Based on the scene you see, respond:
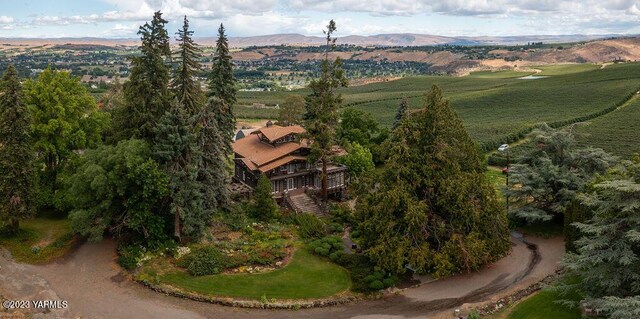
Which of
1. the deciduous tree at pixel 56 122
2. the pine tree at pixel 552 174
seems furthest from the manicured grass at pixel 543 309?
the deciduous tree at pixel 56 122

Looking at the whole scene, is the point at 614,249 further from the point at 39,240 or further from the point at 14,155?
the point at 14,155

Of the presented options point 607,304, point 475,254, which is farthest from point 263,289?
point 607,304

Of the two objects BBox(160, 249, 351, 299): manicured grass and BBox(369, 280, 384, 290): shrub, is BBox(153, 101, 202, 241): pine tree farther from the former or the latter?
BBox(369, 280, 384, 290): shrub

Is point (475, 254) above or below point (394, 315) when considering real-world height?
above

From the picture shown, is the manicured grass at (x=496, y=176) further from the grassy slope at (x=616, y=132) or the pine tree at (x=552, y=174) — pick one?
the pine tree at (x=552, y=174)

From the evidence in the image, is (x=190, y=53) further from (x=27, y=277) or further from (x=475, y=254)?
(x=475, y=254)

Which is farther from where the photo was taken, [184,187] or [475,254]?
[184,187]

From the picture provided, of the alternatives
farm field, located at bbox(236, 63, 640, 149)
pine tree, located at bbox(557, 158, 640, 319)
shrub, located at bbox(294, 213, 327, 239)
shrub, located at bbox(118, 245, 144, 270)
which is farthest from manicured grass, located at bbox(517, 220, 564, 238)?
farm field, located at bbox(236, 63, 640, 149)
